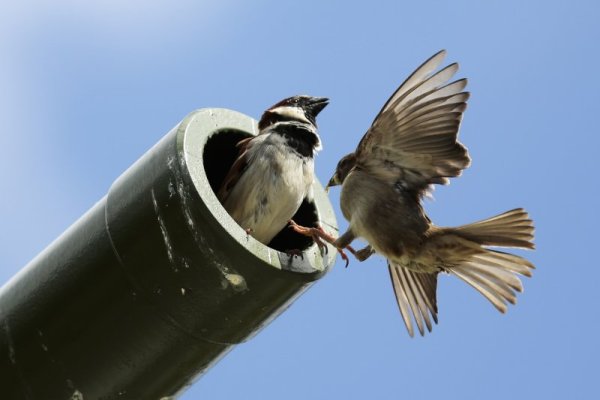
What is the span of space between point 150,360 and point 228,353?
1.11 ft

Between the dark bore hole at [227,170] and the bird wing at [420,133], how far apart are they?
46cm

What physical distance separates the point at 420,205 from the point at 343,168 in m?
0.45

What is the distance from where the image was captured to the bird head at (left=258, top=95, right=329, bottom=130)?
Answer: 12.9 feet

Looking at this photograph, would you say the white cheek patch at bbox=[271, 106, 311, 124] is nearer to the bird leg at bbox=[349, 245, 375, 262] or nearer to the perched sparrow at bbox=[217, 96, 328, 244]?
the perched sparrow at bbox=[217, 96, 328, 244]

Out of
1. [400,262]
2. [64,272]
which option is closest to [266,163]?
[400,262]

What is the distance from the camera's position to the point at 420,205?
3875 millimetres

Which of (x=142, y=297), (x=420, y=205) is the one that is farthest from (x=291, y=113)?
(x=142, y=297)

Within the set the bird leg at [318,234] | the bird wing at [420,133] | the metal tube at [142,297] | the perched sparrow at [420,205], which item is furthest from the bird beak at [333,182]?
the metal tube at [142,297]

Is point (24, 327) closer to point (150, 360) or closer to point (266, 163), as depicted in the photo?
point (150, 360)

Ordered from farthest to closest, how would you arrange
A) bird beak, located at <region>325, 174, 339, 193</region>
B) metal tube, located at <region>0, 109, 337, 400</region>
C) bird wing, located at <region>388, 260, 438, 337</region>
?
bird beak, located at <region>325, 174, 339, 193</region>, bird wing, located at <region>388, 260, 438, 337</region>, metal tube, located at <region>0, 109, 337, 400</region>

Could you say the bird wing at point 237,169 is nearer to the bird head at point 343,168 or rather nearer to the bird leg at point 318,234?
the bird leg at point 318,234

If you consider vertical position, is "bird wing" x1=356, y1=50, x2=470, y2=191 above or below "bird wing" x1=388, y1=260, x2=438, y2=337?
above

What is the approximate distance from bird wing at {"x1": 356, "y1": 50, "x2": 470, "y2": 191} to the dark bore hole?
0.46 meters

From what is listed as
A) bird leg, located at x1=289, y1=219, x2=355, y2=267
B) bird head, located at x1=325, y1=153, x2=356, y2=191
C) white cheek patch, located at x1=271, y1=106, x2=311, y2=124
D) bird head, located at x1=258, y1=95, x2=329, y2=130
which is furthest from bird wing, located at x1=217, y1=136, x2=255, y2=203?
bird head, located at x1=325, y1=153, x2=356, y2=191
